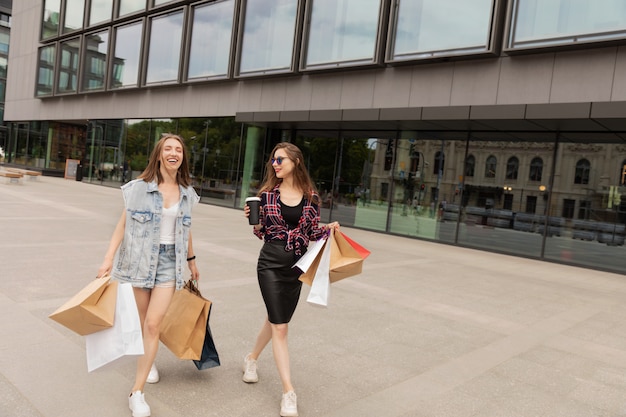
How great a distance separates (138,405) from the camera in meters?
3.25

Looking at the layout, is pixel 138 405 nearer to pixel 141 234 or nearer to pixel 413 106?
pixel 141 234

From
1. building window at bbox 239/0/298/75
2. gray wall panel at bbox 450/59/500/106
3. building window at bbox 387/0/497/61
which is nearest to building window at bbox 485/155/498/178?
gray wall panel at bbox 450/59/500/106

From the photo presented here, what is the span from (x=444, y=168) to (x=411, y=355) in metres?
12.2

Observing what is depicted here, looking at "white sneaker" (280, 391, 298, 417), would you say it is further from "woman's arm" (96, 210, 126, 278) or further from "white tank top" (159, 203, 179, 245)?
"woman's arm" (96, 210, 126, 278)

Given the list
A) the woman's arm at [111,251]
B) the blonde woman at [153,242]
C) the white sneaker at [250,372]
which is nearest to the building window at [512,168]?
the white sneaker at [250,372]

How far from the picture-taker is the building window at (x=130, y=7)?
1030 inches

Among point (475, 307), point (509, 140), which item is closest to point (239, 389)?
point (475, 307)

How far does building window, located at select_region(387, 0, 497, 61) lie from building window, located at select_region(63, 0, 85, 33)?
74.2 feet

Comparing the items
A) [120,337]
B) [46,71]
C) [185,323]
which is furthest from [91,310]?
[46,71]

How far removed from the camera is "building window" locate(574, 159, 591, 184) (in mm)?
13758

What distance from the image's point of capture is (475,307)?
7.26 meters

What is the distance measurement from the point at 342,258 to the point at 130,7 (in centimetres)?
2746

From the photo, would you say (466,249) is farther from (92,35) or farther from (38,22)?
(38,22)

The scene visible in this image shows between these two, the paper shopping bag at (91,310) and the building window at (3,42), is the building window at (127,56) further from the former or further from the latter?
the building window at (3,42)
